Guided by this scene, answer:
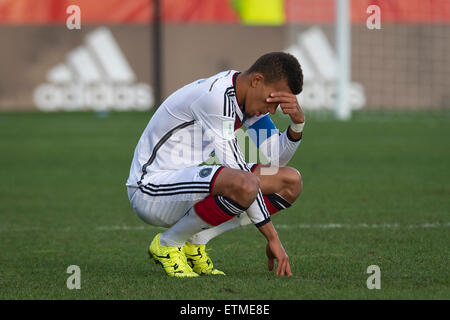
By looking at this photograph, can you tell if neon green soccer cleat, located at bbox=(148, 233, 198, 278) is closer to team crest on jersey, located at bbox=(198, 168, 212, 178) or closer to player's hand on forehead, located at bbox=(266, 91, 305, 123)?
team crest on jersey, located at bbox=(198, 168, 212, 178)

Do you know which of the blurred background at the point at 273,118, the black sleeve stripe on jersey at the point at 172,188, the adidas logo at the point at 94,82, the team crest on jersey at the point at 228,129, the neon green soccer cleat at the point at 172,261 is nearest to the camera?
the team crest on jersey at the point at 228,129

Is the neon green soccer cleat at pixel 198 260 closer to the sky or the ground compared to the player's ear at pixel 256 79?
closer to the ground

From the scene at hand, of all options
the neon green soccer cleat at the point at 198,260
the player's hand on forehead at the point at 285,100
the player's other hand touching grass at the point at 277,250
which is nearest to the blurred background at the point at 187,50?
the neon green soccer cleat at the point at 198,260

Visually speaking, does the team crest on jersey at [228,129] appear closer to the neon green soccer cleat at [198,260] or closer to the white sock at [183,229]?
the white sock at [183,229]

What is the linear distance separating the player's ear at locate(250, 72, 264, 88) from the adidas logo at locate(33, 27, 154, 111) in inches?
776

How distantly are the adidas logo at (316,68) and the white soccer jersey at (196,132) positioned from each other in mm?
17366

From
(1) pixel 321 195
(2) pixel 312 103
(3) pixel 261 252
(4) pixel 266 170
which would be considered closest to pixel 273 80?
(4) pixel 266 170

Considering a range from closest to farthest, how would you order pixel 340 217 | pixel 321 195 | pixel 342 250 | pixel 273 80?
pixel 273 80, pixel 342 250, pixel 340 217, pixel 321 195

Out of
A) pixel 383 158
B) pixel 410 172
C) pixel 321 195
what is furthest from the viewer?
pixel 383 158

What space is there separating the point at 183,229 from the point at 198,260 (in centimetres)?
28

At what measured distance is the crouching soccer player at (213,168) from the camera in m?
4.93

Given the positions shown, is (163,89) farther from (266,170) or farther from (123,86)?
(266,170)

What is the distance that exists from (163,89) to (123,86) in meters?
1.11
